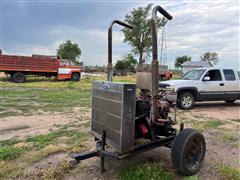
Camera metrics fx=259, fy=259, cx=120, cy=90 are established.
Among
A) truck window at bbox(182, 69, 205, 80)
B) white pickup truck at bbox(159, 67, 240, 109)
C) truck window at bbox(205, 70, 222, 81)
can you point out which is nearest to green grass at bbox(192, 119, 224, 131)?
white pickup truck at bbox(159, 67, 240, 109)

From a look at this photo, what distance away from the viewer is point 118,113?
3.33 m

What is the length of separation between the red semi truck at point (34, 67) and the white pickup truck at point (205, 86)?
15.7m

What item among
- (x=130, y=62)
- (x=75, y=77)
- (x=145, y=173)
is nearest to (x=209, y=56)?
(x=130, y=62)

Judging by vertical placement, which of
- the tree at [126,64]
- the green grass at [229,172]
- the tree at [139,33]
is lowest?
the green grass at [229,172]

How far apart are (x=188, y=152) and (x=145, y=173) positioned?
0.73m

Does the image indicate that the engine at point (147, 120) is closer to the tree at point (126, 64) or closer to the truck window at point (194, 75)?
the truck window at point (194, 75)

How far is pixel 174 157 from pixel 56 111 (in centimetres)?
643

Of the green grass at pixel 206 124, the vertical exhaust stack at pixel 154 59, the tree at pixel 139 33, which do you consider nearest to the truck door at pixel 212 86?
the green grass at pixel 206 124

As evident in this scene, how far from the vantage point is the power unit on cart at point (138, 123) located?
131 inches

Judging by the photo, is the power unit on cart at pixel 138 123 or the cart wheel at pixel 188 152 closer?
the power unit on cart at pixel 138 123

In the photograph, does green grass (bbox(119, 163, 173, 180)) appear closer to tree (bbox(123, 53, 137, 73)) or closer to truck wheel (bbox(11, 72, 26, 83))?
truck wheel (bbox(11, 72, 26, 83))

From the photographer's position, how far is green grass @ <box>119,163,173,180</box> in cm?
365

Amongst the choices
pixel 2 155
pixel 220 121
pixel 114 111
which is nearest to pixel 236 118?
pixel 220 121

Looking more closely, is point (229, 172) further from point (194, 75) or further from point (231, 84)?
point (231, 84)
